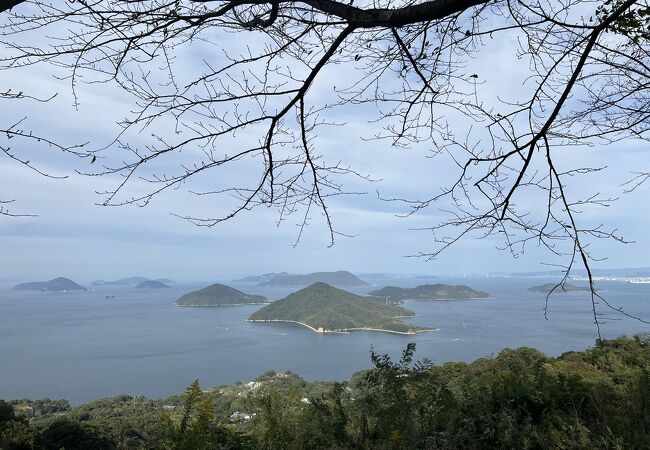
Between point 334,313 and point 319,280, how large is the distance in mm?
→ 110933

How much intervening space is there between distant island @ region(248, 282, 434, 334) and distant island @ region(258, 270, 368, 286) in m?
92.3

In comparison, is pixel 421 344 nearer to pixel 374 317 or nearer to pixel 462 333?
pixel 462 333

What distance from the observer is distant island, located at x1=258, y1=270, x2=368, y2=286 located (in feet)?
547

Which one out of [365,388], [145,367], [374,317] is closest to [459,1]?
[365,388]

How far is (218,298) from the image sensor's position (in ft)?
306

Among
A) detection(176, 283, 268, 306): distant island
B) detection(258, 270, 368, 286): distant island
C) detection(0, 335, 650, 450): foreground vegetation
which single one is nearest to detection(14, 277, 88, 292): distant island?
detection(258, 270, 368, 286): distant island

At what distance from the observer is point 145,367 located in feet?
127

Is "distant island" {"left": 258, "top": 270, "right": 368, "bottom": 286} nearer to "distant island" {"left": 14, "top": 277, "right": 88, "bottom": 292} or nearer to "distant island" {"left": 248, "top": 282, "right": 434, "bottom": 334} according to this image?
"distant island" {"left": 14, "top": 277, "right": 88, "bottom": 292}

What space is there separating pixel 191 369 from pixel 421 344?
21.0m

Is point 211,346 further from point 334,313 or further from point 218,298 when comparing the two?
point 218,298

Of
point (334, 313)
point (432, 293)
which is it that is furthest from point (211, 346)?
point (432, 293)

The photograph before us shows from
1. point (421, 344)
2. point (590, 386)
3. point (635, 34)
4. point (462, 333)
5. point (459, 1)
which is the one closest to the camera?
point (459, 1)

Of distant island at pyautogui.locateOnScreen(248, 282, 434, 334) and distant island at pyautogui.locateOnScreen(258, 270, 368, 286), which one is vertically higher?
distant island at pyautogui.locateOnScreen(258, 270, 368, 286)

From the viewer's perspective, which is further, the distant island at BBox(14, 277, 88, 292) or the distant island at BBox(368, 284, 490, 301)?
the distant island at BBox(14, 277, 88, 292)
